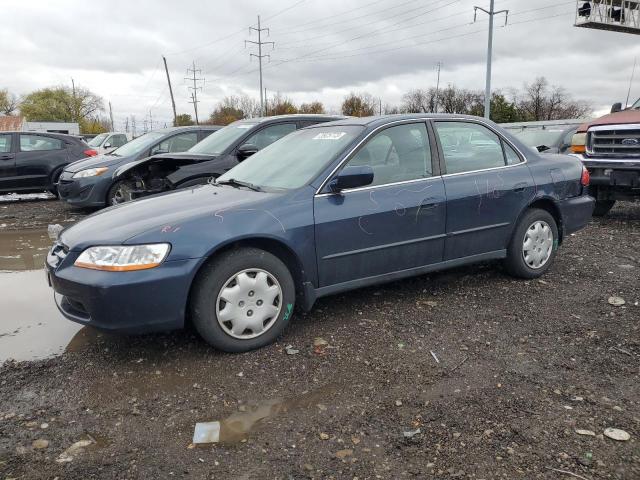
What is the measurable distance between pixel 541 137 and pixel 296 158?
8.39 meters

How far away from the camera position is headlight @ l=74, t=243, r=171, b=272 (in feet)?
10.3

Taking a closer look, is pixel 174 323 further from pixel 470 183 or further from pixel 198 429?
pixel 470 183

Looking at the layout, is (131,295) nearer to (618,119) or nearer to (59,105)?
(618,119)

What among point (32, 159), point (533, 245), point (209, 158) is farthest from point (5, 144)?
point (533, 245)

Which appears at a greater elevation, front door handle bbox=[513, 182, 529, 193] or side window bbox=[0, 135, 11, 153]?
side window bbox=[0, 135, 11, 153]

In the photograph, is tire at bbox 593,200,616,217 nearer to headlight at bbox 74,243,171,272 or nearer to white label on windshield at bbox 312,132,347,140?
white label on windshield at bbox 312,132,347,140

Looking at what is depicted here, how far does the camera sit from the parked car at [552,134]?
10422 mm

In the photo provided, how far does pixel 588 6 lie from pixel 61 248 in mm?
19969

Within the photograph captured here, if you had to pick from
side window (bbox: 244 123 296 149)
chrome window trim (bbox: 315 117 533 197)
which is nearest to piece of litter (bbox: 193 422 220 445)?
chrome window trim (bbox: 315 117 533 197)

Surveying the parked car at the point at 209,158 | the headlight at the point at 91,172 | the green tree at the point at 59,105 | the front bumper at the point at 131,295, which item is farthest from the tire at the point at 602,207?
the green tree at the point at 59,105

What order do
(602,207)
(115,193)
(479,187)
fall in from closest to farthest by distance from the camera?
(479,187)
(602,207)
(115,193)

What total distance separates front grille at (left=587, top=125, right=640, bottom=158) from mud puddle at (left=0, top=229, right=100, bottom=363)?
23.8 ft

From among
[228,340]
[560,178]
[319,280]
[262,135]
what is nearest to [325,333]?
[319,280]

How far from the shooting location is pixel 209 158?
7023mm
